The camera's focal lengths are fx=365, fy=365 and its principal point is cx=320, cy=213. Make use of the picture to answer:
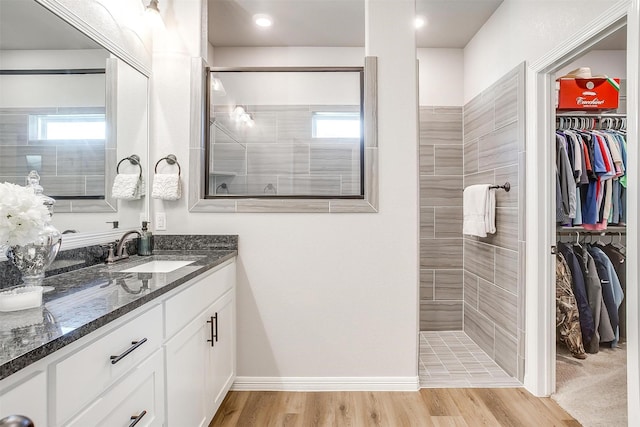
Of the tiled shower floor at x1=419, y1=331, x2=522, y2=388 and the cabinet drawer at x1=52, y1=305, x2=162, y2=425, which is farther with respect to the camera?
the tiled shower floor at x1=419, y1=331, x2=522, y2=388

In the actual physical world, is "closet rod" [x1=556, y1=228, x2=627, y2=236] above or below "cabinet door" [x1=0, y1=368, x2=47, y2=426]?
above

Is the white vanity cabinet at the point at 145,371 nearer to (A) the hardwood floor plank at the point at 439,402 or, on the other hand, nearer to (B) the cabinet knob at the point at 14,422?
(B) the cabinet knob at the point at 14,422

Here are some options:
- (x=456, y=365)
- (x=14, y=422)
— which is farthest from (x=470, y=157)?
(x=14, y=422)

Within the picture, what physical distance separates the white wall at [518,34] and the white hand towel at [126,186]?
2599 mm

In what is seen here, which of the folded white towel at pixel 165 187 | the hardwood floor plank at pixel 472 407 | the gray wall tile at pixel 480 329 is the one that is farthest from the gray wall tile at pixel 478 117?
the folded white towel at pixel 165 187

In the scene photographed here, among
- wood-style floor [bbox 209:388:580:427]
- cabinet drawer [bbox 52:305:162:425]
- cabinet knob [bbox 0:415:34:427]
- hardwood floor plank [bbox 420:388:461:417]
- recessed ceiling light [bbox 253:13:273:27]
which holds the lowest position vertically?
wood-style floor [bbox 209:388:580:427]

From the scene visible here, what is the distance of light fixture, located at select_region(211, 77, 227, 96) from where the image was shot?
7.95 feet

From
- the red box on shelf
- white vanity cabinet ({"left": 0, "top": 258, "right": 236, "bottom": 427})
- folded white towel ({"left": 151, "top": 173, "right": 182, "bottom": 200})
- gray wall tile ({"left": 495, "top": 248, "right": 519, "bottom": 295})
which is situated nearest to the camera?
white vanity cabinet ({"left": 0, "top": 258, "right": 236, "bottom": 427})

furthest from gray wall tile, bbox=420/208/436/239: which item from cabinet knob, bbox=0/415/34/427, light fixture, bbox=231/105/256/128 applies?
cabinet knob, bbox=0/415/34/427

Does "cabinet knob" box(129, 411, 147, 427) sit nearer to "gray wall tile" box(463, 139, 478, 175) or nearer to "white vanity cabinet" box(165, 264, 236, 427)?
"white vanity cabinet" box(165, 264, 236, 427)

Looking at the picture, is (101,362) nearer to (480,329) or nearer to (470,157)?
(480,329)

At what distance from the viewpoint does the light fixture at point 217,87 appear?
7.95 feet

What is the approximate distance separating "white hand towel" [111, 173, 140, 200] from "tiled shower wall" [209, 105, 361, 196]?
0.45 metres

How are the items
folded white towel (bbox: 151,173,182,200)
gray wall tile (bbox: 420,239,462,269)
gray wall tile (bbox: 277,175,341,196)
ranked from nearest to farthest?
folded white towel (bbox: 151,173,182,200) < gray wall tile (bbox: 277,175,341,196) < gray wall tile (bbox: 420,239,462,269)
